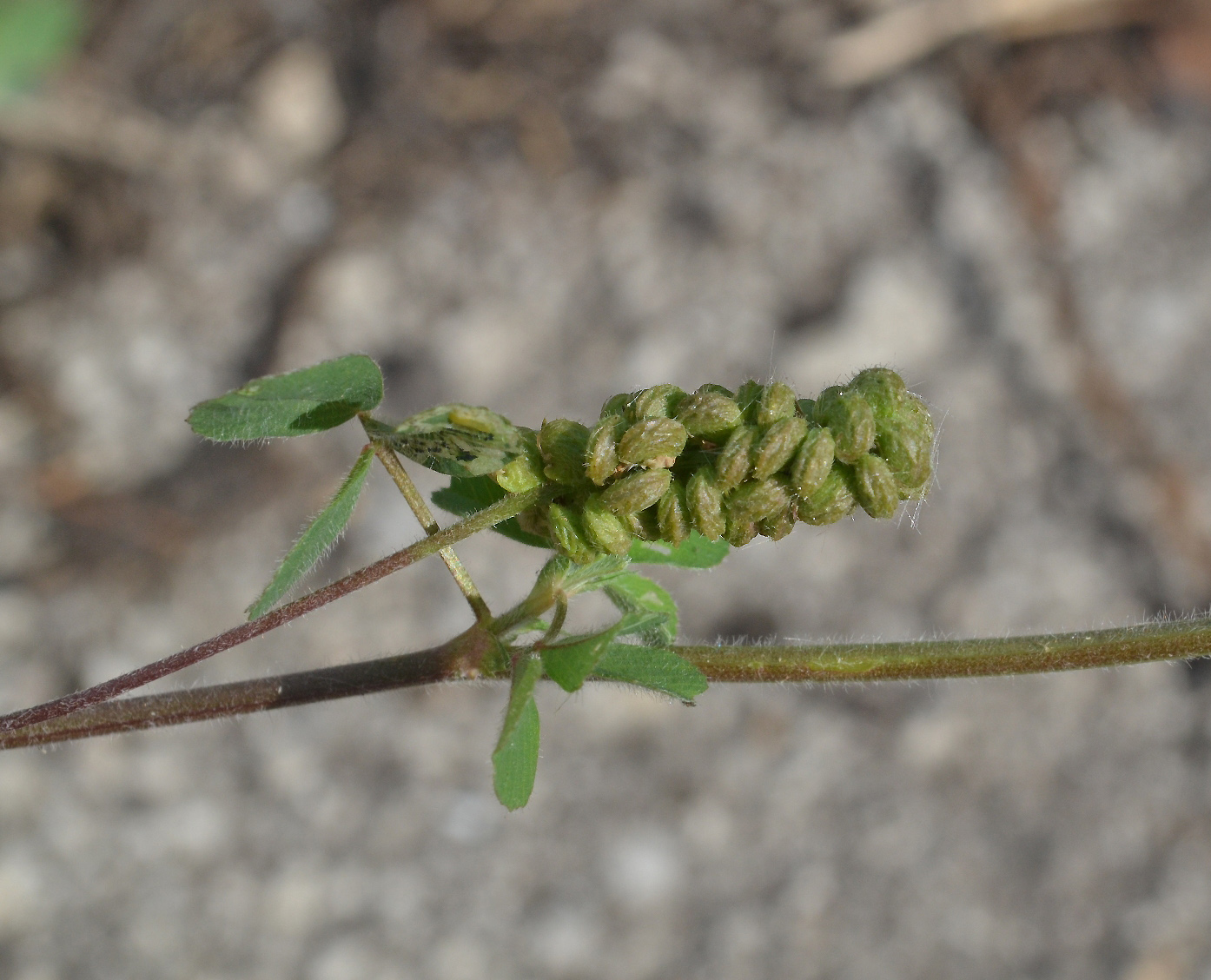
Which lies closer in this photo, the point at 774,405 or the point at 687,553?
the point at 774,405

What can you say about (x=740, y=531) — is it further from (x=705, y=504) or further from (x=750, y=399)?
(x=750, y=399)

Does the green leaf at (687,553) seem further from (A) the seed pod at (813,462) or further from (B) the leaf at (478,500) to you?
(A) the seed pod at (813,462)

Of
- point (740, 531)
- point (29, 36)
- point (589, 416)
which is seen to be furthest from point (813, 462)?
point (29, 36)

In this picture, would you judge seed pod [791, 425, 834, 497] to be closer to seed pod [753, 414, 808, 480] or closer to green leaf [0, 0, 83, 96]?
seed pod [753, 414, 808, 480]

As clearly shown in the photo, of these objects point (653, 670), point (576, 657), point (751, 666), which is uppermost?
point (576, 657)

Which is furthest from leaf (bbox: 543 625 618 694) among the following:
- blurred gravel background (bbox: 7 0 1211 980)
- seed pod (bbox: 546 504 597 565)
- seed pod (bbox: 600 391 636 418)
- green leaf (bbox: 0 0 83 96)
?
green leaf (bbox: 0 0 83 96)

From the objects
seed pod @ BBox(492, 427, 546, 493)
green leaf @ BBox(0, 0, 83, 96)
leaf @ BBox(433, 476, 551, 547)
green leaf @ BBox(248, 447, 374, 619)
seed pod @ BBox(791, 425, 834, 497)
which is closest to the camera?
seed pod @ BBox(791, 425, 834, 497)

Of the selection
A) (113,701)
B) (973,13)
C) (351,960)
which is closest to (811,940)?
(351,960)
